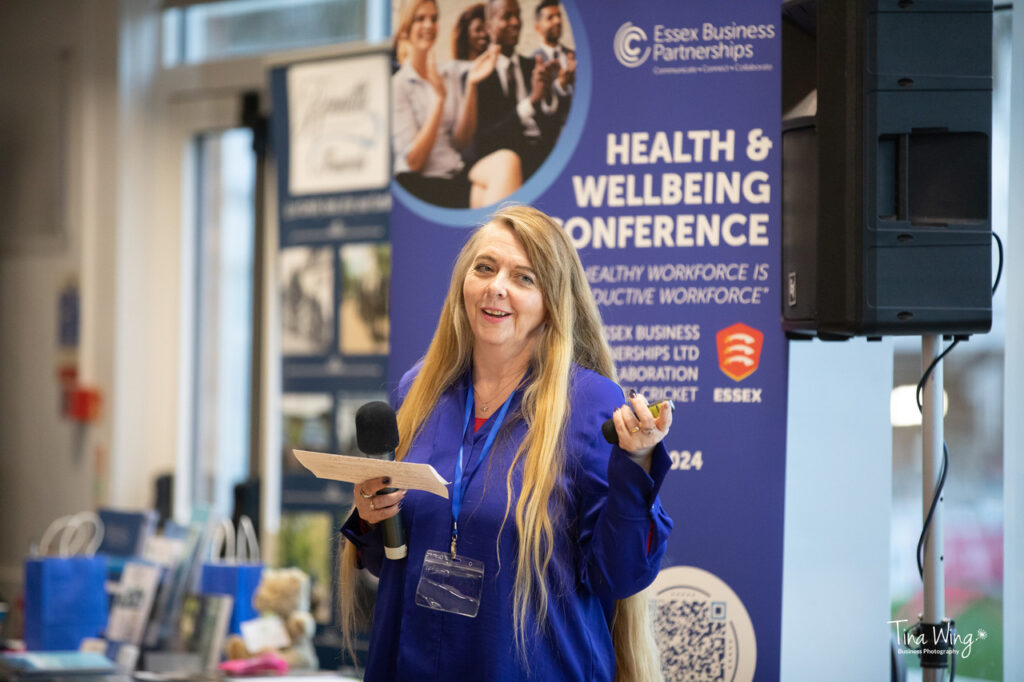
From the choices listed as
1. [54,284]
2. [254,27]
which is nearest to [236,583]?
[54,284]

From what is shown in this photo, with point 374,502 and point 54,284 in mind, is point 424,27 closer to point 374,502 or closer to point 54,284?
point 374,502

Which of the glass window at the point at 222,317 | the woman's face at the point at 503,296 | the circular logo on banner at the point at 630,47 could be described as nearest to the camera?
the woman's face at the point at 503,296

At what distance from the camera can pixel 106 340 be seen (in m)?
5.59

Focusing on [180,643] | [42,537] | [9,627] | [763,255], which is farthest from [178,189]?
[763,255]

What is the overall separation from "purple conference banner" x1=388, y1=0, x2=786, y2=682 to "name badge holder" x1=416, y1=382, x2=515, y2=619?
2.66ft

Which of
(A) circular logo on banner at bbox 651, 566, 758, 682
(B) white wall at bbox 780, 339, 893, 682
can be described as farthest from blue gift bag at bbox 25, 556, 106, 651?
(B) white wall at bbox 780, 339, 893, 682

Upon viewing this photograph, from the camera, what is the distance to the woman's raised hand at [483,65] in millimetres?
2734

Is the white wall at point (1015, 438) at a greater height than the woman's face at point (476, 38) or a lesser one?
lesser

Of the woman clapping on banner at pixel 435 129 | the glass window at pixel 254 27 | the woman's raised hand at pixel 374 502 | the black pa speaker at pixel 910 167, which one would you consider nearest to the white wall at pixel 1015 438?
the black pa speaker at pixel 910 167

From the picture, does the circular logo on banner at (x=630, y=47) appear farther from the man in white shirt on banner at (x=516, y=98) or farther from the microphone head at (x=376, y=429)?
the microphone head at (x=376, y=429)

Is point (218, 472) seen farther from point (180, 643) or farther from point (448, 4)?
point (448, 4)

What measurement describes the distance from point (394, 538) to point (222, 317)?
4.12 metres

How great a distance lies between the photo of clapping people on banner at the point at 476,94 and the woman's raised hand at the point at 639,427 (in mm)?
1181

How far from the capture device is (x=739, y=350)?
101 inches
